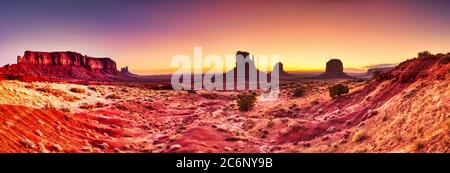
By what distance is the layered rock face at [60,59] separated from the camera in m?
153

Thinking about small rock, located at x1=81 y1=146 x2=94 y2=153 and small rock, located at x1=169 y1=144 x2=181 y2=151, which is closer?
small rock, located at x1=81 y1=146 x2=94 y2=153

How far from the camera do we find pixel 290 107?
33719 mm

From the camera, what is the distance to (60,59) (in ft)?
541

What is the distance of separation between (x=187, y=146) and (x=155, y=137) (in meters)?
6.13

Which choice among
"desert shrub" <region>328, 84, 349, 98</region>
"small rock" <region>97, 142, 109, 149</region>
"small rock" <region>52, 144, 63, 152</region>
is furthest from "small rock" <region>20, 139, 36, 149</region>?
"desert shrub" <region>328, 84, 349, 98</region>

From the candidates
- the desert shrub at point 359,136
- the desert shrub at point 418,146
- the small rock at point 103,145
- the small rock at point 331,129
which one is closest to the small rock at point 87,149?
the small rock at point 103,145

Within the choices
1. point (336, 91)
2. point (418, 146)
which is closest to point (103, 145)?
point (418, 146)

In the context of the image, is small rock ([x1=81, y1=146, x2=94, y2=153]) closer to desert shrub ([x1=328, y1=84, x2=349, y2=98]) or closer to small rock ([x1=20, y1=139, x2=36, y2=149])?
small rock ([x1=20, y1=139, x2=36, y2=149])

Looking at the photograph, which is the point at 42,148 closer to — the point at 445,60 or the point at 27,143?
the point at 27,143

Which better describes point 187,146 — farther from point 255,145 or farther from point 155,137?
point 155,137

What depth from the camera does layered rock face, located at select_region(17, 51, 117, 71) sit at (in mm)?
152875

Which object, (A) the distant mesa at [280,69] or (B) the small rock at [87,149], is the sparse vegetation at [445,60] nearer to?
(B) the small rock at [87,149]

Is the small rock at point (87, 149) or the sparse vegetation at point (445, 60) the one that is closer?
the small rock at point (87, 149)
